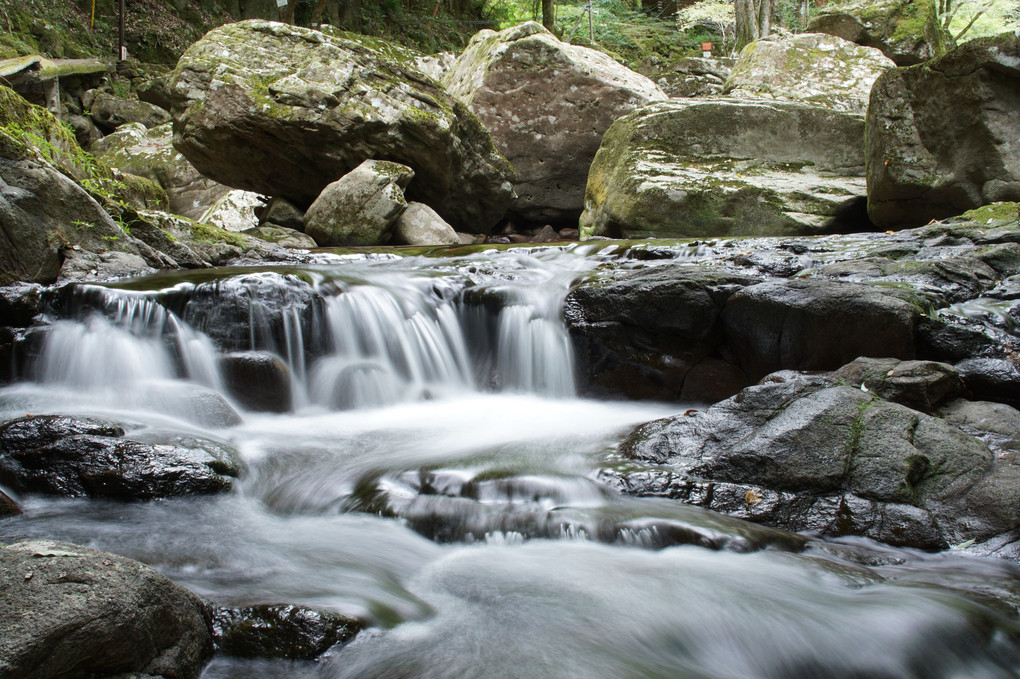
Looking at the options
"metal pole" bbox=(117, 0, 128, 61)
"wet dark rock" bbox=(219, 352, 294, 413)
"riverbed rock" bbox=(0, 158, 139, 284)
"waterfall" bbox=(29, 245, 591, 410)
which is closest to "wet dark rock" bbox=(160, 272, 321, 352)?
"waterfall" bbox=(29, 245, 591, 410)

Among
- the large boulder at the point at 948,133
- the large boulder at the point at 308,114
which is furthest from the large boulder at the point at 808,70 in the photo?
the large boulder at the point at 308,114

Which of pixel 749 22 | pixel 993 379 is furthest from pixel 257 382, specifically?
pixel 749 22

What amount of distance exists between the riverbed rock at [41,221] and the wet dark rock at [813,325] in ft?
18.0

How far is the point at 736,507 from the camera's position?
9.21ft

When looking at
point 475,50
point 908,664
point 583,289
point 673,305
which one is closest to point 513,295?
Answer: point 583,289

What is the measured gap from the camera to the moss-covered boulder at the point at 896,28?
17344 mm

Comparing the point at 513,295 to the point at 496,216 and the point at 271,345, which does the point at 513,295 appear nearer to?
the point at 271,345

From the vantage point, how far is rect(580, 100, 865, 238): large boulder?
907 cm

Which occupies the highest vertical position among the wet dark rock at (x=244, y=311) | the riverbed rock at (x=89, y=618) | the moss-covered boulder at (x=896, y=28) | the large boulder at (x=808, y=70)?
the moss-covered boulder at (x=896, y=28)

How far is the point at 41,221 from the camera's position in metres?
5.22

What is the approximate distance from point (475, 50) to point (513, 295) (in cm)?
1079

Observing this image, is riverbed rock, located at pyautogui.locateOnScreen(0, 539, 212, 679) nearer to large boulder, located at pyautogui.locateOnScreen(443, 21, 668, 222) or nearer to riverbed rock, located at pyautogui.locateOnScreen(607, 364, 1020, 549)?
riverbed rock, located at pyautogui.locateOnScreen(607, 364, 1020, 549)

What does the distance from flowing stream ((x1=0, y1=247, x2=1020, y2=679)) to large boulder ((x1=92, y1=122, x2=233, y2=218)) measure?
35.9 feet

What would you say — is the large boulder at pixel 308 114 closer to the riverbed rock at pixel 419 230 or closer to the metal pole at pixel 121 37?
the riverbed rock at pixel 419 230
